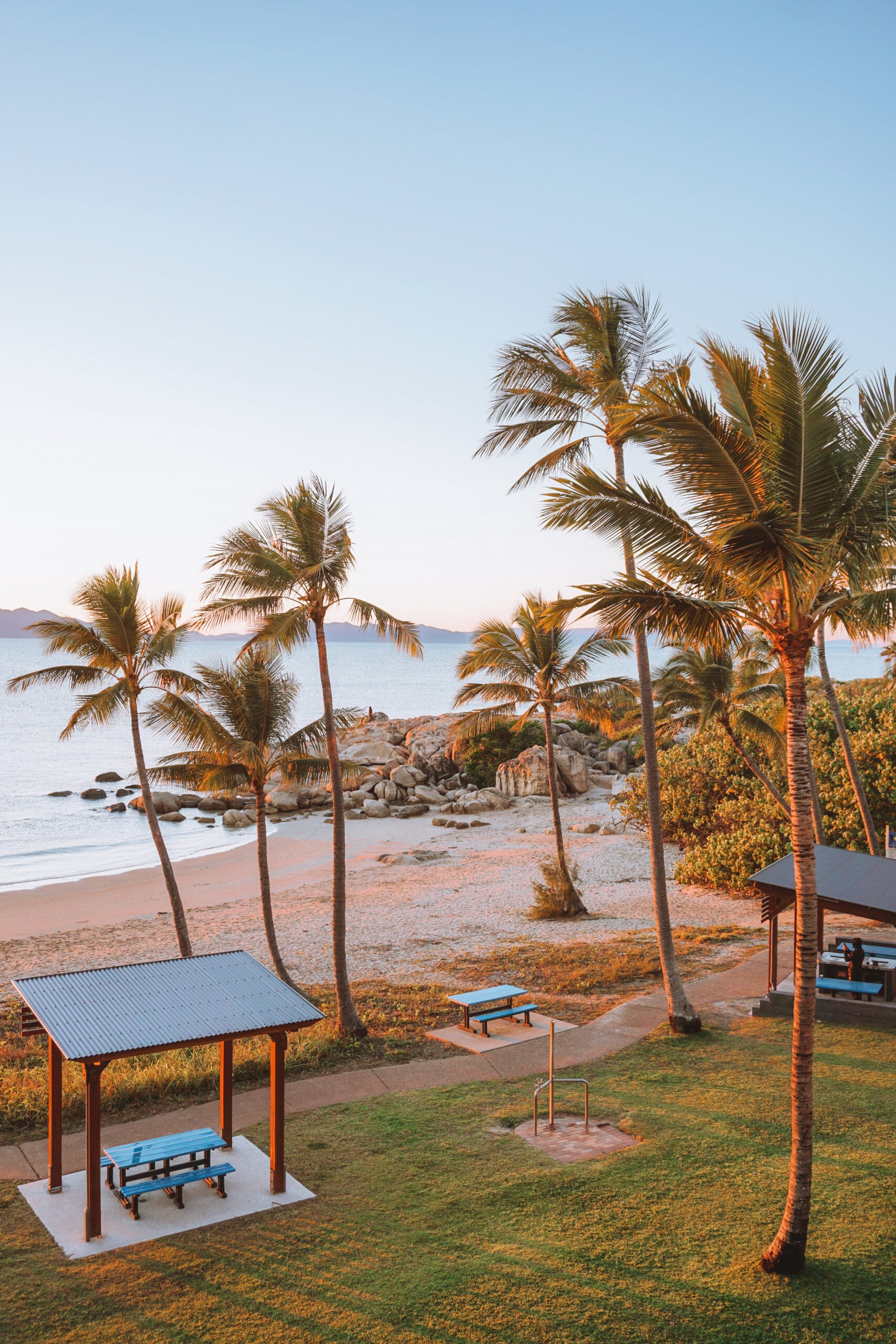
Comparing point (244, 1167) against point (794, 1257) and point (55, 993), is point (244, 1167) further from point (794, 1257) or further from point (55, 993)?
point (794, 1257)

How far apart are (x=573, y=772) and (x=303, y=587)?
35.4 metres

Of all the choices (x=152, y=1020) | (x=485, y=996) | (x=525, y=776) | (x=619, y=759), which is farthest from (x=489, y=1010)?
(x=619, y=759)

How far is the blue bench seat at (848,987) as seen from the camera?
1486 cm

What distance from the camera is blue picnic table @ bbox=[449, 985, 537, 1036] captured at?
15234 millimetres

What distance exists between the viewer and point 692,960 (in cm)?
1930

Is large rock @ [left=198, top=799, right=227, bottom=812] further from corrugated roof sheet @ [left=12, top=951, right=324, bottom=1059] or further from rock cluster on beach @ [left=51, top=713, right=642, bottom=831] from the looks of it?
corrugated roof sheet @ [left=12, top=951, right=324, bottom=1059]

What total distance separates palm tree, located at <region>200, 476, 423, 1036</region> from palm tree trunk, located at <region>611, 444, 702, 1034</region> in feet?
12.8

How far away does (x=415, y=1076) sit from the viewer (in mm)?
13320

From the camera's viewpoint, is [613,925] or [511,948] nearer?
[511,948]

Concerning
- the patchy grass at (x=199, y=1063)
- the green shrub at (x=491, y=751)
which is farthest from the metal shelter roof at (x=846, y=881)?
the green shrub at (x=491, y=751)

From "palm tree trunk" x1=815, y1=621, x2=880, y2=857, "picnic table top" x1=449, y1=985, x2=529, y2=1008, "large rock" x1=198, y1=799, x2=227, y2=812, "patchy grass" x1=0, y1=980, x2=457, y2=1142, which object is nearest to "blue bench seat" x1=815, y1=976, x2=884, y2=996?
"picnic table top" x1=449, y1=985, x2=529, y2=1008

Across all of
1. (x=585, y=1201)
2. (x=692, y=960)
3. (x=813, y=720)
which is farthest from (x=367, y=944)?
(x=585, y=1201)

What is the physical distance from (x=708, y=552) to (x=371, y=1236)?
274 inches

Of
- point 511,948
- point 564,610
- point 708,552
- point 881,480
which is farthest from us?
point 511,948
